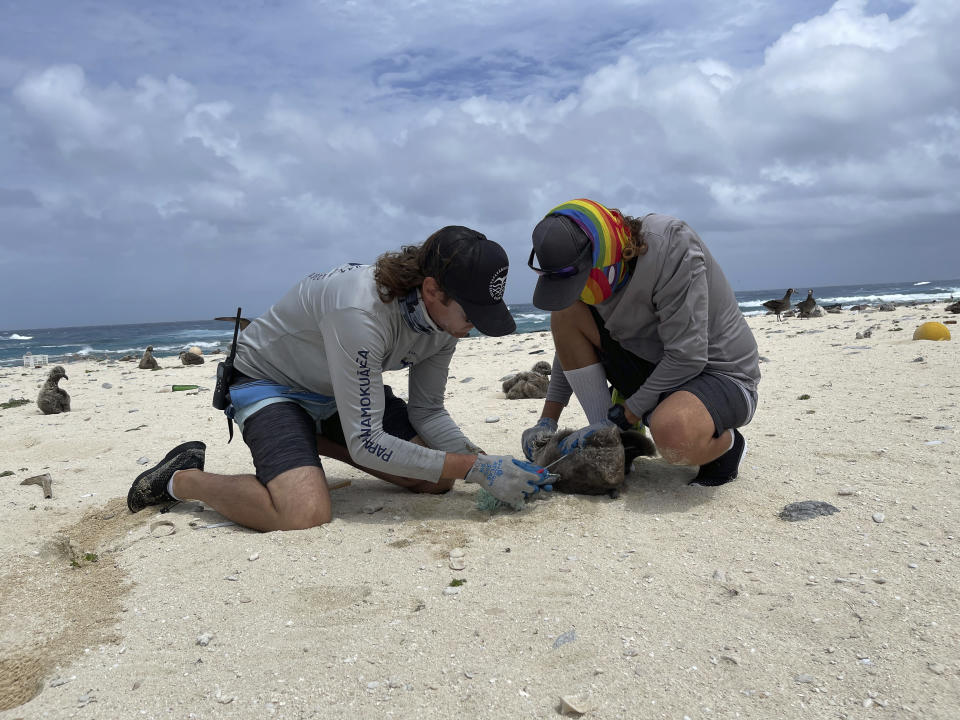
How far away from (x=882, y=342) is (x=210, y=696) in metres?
8.55

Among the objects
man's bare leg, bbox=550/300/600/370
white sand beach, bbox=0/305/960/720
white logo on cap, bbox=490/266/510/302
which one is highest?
white logo on cap, bbox=490/266/510/302

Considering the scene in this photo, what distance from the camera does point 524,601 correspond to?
2117 mm

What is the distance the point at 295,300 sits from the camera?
10.5 ft

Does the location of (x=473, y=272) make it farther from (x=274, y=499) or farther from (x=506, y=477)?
(x=274, y=499)

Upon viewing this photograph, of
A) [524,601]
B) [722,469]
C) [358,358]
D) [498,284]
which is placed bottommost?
[524,601]

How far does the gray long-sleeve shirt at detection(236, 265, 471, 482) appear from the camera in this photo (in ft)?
9.33

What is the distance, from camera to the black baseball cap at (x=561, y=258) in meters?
2.72

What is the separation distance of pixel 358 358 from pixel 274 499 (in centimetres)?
77

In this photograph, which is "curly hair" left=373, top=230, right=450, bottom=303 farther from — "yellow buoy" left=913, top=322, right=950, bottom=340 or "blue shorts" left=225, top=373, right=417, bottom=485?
"yellow buoy" left=913, top=322, right=950, bottom=340

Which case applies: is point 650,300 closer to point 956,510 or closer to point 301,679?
point 956,510

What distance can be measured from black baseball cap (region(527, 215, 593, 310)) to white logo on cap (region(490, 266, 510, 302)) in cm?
17

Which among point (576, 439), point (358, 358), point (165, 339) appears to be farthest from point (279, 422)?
point (165, 339)

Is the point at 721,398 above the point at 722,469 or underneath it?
above

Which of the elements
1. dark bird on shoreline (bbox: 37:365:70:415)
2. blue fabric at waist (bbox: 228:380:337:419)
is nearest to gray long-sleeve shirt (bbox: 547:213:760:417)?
blue fabric at waist (bbox: 228:380:337:419)
